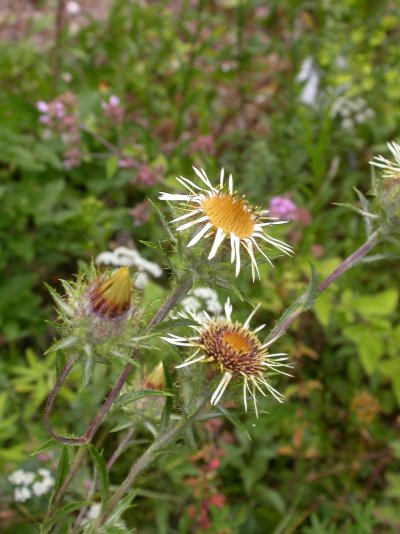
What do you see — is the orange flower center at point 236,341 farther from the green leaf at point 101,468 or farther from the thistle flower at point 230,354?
the green leaf at point 101,468

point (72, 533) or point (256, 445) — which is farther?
point (256, 445)

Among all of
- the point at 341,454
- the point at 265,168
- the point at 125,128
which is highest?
the point at 125,128

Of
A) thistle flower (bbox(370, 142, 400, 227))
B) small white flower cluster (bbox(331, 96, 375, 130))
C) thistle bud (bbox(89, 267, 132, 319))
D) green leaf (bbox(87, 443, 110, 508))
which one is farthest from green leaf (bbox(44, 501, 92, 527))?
small white flower cluster (bbox(331, 96, 375, 130))

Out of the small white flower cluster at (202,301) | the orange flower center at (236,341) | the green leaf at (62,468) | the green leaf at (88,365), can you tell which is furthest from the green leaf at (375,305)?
the green leaf at (88,365)

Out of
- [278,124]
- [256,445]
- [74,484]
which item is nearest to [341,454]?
[256,445]

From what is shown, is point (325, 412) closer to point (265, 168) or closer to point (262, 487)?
point (262, 487)
